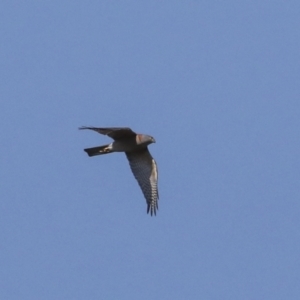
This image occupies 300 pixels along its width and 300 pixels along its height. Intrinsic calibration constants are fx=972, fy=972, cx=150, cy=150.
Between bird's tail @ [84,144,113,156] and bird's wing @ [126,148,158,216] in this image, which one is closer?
bird's tail @ [84,144,113,156]

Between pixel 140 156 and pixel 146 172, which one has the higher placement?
pixel 140 156

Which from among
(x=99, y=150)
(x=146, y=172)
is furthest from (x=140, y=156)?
(x=99, y=150)

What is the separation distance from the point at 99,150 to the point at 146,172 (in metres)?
1.38

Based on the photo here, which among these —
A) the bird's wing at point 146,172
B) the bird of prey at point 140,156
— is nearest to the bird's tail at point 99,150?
the bird of prey at point 140,156

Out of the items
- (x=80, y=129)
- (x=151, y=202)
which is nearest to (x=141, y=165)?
(x=151, y=202)

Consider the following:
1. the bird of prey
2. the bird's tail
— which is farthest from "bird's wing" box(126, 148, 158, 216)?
the bird's tail

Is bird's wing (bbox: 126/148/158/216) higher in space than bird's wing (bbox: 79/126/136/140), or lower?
lower

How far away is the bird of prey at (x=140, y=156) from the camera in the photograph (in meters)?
22.0

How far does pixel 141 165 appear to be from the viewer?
22.8 metres

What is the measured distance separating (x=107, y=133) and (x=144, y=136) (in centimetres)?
125

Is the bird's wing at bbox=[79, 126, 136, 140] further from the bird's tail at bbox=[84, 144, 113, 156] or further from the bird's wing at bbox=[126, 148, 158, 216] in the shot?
the bird's wing at bbox=[126, 148, 158, 216]

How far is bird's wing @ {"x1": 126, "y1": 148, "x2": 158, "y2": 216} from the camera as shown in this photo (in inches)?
891

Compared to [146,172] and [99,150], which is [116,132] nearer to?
[99,150]

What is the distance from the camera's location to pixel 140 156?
22672mm
